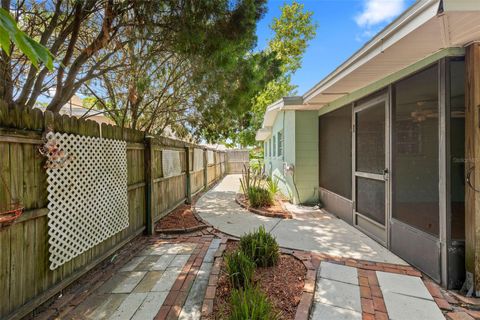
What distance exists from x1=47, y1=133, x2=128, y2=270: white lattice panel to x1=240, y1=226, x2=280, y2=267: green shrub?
75.4 inches

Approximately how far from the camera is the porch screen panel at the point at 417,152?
3.18 m

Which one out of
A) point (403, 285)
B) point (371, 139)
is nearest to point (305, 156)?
point (371, 139)

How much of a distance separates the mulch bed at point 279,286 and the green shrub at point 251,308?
0.17m

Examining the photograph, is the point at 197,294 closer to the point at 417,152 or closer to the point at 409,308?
the point at 409,308

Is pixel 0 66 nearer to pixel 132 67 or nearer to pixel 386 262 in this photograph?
pixel 132 67

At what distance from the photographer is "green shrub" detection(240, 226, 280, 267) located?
124 inches

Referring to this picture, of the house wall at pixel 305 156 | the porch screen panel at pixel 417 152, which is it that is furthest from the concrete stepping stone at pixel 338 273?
the house wall at pixel 305 156

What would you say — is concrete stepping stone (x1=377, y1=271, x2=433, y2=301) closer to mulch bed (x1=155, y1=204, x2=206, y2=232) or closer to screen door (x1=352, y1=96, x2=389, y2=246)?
screen door (x1=352, y1=96, x2=389, y2=246)

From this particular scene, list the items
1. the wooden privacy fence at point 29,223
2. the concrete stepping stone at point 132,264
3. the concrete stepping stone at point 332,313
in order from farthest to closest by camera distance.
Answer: the concrete stepping stone at point 132,264 → the concrete stepping stone at point 332,313 → the wooden privacy fence at point 29,223

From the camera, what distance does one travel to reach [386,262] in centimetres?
350

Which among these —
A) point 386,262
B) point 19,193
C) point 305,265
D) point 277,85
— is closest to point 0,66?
point 19,193

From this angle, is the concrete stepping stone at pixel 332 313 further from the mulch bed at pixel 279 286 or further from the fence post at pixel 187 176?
the fence post at pixel 187 176

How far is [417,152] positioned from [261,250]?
8.59ft

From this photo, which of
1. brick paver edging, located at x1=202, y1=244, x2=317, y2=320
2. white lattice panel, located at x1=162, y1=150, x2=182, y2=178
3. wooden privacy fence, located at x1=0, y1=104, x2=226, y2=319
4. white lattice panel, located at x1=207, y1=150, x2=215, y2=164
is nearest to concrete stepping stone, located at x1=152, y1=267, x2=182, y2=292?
brick paver edging, located at x1=202, y1=244, x2=317, y2=320
